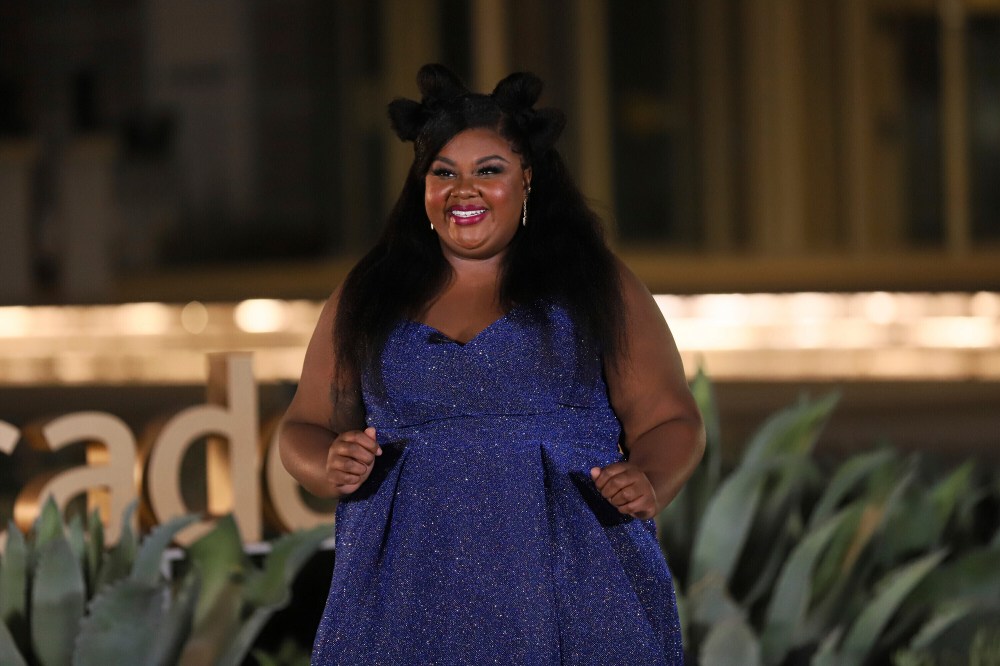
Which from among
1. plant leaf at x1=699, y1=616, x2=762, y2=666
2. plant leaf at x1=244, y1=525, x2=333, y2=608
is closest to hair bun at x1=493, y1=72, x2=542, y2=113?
plant leaf at x1=699, y1=616, x2=762, y2=666

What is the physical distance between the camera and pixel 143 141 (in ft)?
50.0

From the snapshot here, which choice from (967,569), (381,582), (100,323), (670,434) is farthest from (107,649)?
(100,323)

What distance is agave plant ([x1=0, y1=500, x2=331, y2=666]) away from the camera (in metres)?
2.90

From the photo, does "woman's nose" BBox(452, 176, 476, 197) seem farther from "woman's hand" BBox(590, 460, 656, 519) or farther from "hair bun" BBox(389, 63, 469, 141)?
"woman's hand" BBox(590, 460, 656, 519)

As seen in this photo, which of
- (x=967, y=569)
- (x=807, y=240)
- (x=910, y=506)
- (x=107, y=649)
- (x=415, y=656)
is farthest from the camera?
(x=807, y=240)

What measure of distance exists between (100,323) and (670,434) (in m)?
9.37

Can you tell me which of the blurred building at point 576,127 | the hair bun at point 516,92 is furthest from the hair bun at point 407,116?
the blurred building at point 576,127

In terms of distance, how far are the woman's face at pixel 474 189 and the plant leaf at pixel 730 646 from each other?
3.59 feet

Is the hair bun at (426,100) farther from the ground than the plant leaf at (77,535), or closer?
farther from the ground

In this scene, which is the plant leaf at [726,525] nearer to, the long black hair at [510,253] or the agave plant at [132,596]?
the agave plant at [132,596]

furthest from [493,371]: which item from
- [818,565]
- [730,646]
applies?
[818,565]

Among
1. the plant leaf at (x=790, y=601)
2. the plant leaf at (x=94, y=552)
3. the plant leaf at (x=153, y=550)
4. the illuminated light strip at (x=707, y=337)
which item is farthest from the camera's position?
the illuminated light strip at (x=707, y=337)

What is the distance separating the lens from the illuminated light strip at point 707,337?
9750 millimetres

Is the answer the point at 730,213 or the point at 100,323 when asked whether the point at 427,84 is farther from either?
the point at 730,213
